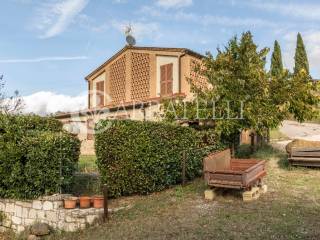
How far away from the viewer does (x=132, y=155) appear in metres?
11.4

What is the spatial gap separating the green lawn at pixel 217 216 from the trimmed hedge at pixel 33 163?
1696mm

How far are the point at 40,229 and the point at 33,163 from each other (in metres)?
1.99

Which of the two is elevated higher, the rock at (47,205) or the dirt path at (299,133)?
the dirt path at (299,133)

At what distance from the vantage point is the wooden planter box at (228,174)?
10.4 metres

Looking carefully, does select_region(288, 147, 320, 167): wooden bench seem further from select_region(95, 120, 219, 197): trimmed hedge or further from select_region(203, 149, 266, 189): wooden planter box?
select_region(95, 120, 219, 197): trimmed hedge

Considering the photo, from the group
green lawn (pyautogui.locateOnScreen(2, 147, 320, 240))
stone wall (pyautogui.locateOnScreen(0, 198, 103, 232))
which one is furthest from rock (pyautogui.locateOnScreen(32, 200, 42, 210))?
green lawn (pyautogui.locateOnScreen(2, 147, 320, 240))

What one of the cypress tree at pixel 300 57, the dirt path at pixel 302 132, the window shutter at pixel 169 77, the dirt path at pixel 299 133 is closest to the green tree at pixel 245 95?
the dirt path at pixel 299 133

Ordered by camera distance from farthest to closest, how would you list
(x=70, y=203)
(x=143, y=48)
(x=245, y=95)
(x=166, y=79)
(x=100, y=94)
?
(x=100, y=94)
(x=143, y=48)
(x=166, y=79)
(x=245, y=95)
(x=70, y=203)

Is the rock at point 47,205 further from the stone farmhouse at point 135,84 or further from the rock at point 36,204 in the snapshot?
the stone farmhouse at point 135,84

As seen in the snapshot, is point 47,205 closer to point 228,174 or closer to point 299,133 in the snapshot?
point 228,174

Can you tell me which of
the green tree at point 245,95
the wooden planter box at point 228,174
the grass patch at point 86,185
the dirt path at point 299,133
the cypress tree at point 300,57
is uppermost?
the cypress tree at point 300,57

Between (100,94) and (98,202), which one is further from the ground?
(100,94)

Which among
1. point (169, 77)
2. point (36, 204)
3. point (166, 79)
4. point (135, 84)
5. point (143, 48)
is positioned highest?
point (143, 48)

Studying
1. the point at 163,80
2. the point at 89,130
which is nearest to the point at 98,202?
the point at 163,80
